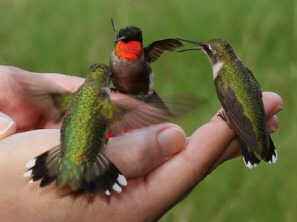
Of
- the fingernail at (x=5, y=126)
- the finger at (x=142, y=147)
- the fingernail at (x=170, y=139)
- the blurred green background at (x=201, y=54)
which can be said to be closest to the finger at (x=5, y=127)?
the fingernail at (x=5, y=126)

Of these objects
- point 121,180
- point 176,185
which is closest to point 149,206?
point 176,185

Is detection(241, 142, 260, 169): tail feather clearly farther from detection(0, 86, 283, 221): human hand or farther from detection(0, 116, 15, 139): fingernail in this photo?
detection(0, 116, 15, 139): fingernail

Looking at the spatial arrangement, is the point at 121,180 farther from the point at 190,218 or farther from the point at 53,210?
the point at 190,218

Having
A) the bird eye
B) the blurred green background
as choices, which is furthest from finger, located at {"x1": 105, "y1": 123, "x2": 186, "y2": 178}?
the blurred green background

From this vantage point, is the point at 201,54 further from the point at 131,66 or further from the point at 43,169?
the point at 43,169

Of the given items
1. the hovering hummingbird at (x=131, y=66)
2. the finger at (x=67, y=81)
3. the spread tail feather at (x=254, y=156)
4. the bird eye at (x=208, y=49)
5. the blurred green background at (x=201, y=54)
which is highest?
the hovering hummingbird at (x=131, y=66)

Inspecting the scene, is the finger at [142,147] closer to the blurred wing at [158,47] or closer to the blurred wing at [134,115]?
the blurred wing at [134,115]
